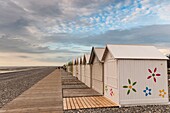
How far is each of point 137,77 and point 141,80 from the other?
302 millimetres

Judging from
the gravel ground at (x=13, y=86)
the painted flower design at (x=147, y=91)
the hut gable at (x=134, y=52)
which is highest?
the hut gable at (x=134, y=52)

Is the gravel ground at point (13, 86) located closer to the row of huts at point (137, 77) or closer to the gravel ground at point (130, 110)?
the gravel ground at point (130, 110)

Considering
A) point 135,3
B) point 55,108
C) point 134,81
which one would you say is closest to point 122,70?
point 134,81

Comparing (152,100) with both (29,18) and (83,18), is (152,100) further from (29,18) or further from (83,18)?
(29,18)

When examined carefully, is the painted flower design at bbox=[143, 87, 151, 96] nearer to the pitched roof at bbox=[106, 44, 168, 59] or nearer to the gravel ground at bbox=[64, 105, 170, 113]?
the gravel ground at bbox=[64, 105, 170, 113]

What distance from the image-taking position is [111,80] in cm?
959

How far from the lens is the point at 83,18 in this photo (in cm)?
1942

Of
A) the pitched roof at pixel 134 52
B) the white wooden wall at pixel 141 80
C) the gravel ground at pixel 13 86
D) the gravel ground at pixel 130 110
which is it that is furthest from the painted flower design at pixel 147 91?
the gravel ground at pixel 13 86

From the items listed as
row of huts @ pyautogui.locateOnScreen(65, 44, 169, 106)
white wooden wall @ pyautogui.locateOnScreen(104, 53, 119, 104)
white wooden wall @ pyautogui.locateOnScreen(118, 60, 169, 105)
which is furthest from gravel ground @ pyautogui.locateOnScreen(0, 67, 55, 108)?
white wooden wall @ pyautogui.locateOnScreen(118, 60, 169, 105)

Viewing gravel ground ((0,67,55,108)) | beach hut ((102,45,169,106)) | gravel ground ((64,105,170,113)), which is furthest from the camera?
gravel ground ((0,67,55,108))

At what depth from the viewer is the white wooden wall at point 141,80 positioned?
28.0ft

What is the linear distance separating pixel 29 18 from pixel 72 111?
700 inches

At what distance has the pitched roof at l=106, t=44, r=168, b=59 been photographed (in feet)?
28.9

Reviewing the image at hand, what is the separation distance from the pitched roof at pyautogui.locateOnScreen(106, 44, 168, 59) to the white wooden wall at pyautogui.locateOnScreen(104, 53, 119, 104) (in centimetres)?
54
